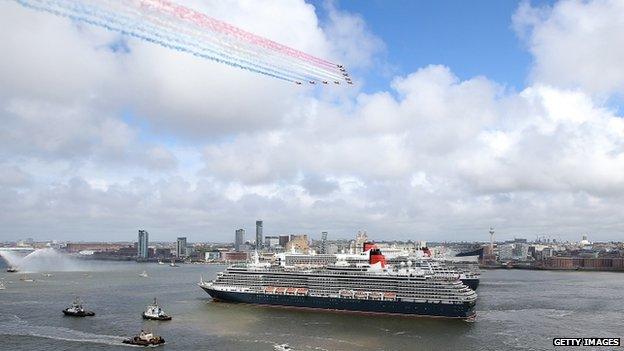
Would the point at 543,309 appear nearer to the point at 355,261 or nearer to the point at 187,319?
the point at 355,261

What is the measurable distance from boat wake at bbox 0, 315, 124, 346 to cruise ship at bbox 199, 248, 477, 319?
20.8 m

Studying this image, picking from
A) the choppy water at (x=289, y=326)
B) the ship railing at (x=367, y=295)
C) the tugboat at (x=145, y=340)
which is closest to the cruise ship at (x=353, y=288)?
the ship railing at (x=367, y=295)

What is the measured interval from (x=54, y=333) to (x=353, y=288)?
2908 centimetres

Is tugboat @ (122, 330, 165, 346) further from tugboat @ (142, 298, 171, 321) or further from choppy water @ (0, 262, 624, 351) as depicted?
tugboat @ (142, 298, 171, 321)

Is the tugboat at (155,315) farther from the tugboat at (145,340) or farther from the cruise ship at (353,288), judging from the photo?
the cruise ship at (353,288)

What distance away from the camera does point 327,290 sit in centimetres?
6056

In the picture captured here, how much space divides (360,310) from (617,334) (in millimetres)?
23341

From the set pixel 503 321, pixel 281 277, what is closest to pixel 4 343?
pixel 281 277

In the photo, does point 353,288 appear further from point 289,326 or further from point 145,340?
point 145,340

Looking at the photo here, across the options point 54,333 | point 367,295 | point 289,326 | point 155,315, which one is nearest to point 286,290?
point 367,295

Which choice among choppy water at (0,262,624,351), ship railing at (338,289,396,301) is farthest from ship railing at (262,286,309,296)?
ship railing at (338,289,396,301)

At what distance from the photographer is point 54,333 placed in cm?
4625

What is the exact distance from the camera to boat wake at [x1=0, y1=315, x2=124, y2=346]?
4347 centimetres

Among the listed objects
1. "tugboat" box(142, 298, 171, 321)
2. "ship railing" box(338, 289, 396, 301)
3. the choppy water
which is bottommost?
the choppy water
